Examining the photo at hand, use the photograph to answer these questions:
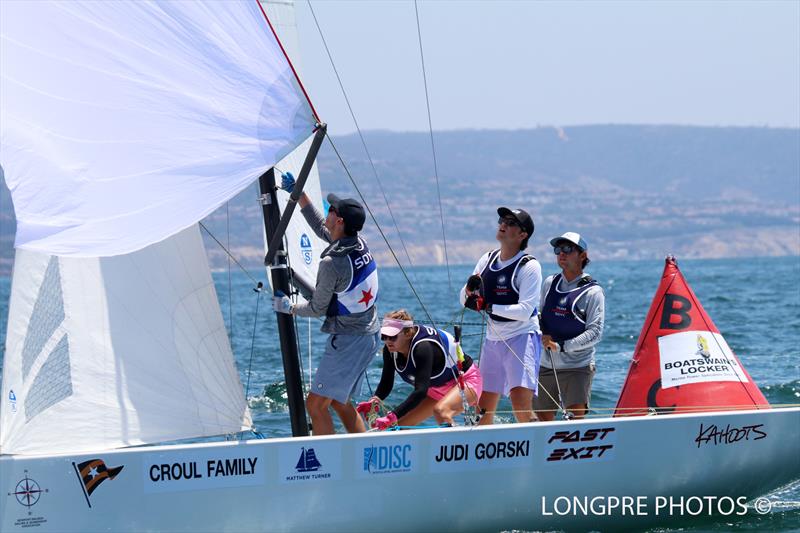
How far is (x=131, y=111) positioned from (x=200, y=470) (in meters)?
1.60

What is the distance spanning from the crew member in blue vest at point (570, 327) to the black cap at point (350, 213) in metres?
1.31

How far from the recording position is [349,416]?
5.58 metres

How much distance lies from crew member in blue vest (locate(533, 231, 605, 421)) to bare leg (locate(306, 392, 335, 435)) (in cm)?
130

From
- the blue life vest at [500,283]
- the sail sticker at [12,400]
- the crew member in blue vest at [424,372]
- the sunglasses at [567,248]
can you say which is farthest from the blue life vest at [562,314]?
the sail sticker at [12,400]

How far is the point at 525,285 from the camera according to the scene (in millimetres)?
5875

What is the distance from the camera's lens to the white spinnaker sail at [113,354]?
514 centimetres

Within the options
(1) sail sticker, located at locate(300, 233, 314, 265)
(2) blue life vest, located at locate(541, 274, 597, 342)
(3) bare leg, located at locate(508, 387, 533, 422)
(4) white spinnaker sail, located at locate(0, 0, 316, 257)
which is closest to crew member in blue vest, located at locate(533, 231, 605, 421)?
(2) blue life vest, located at locate(541, 274, 597, 342)

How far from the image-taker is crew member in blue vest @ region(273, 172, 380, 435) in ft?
17.5

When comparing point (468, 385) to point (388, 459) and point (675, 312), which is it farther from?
point (675, 312)

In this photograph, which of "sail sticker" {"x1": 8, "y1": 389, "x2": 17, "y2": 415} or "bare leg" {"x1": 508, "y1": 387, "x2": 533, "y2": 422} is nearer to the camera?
"sail sticker" {"x1": 8, "y1": 389, "x2": 17, "y2": 415}

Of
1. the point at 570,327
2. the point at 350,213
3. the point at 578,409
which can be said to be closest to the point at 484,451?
the point at 578,409

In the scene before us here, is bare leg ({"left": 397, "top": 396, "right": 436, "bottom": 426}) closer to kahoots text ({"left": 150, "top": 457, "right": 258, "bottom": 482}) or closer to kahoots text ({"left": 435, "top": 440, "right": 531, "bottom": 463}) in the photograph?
kahoots text ({"left": 435, "top": 440, "right": 531, "bottom": 463})

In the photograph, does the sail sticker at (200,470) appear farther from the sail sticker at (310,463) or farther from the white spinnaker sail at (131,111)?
the white spinnaker sail at (131,111)

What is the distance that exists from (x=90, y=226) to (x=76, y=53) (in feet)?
2.55
